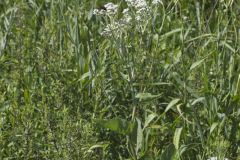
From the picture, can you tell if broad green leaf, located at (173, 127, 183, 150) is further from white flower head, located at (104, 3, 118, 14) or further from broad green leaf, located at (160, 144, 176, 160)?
white flower head, located at (104, 3, 118, 14)

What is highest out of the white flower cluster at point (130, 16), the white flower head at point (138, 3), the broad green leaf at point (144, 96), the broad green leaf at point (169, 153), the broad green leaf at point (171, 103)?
the white flower head at point (138, 3)

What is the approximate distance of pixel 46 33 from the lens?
407 centimetres

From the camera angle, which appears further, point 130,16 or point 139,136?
point 130,16

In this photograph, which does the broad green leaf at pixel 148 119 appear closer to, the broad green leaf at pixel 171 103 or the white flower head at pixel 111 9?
the broad green leaf at pixel 171 103

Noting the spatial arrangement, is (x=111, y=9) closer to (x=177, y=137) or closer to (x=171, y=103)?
(x=171, y=103)

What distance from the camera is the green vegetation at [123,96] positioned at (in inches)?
129

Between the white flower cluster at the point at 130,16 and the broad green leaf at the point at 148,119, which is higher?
the white flower cluster at the point at 130,16

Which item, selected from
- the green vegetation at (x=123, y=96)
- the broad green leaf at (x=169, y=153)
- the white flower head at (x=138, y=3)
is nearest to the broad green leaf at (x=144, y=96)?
the green vegetation at (x=123, y=96)

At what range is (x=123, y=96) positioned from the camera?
148 inches

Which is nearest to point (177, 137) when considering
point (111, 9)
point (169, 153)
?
point (169, 153)

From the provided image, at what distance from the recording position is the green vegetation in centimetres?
328

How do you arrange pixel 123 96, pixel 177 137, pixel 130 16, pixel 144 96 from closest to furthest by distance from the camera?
pixel 177 137, pixel 144 96, pixel 130 16, pixel 123 96

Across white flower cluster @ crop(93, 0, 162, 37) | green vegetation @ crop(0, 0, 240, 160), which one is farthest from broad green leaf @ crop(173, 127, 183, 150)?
white flower cluster @ crop(93, 0, 162, 37)

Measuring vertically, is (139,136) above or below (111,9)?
below
